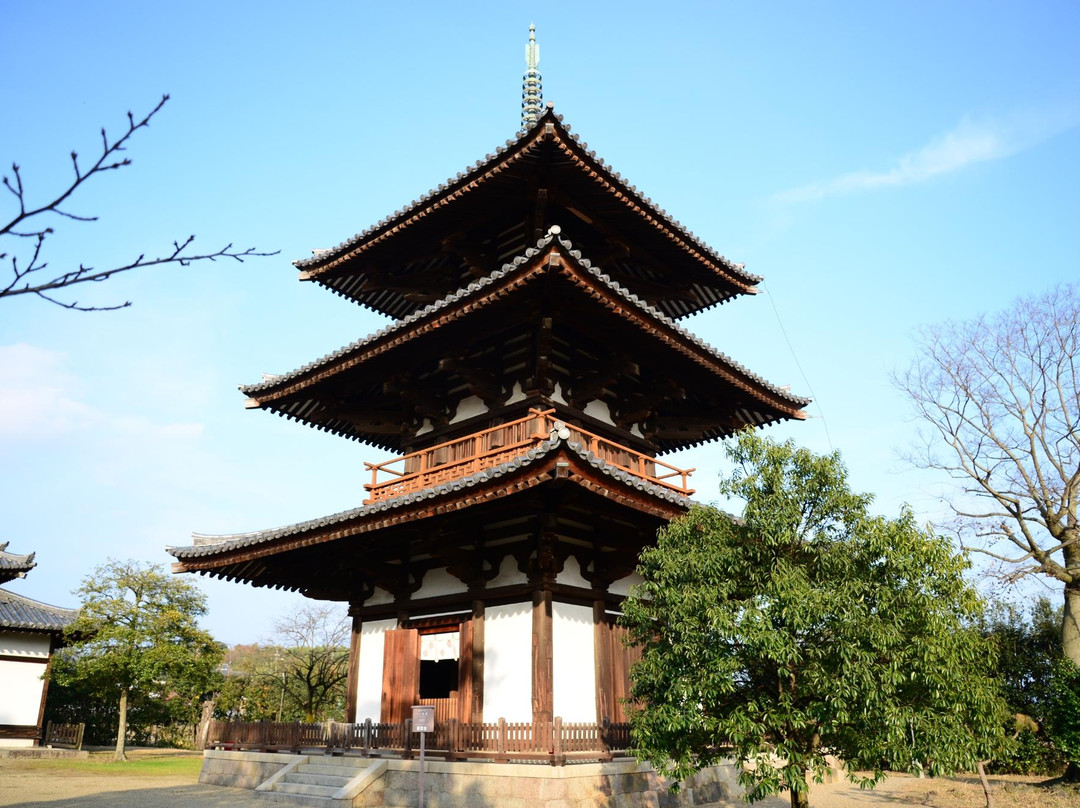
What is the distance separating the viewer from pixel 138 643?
2861 cm

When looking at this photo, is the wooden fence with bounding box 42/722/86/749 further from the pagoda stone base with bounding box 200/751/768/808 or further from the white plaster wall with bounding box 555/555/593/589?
the white plaster wall with bounding box 555/555/593/589

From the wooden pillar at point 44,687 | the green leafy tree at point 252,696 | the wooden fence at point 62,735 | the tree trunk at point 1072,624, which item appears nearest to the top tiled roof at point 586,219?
the tree trunk at point 1072,624

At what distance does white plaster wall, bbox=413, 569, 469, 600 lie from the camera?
15.7 m

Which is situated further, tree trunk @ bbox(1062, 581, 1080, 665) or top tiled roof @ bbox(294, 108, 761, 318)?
tree trunk @ bbox(1062, 581, 1080, 665)

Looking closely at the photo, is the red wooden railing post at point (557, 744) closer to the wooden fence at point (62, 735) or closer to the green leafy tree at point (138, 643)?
the green leafy tree at point (138, 643)

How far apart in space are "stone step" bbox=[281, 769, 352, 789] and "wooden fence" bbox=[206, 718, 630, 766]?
590 millimetres

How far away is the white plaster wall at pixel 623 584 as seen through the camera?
624 inches

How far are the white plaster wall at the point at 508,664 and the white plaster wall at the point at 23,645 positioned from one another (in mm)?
27728

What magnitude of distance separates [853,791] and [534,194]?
16.8m

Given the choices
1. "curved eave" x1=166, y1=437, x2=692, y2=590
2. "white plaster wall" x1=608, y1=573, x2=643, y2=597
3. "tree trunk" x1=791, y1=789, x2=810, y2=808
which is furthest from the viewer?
"white plaster wall" x1=608, y1=573, x2=643, y2=597

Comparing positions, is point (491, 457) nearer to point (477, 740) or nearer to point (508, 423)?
point (508, 423)

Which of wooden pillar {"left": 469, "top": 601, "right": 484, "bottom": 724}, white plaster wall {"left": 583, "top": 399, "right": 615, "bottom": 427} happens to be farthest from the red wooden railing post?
white plaster wall {"left": 583, "top": 399, "right": 615, "bottom": 427}

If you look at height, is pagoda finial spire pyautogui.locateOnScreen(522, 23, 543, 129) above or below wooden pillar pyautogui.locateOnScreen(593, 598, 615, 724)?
above

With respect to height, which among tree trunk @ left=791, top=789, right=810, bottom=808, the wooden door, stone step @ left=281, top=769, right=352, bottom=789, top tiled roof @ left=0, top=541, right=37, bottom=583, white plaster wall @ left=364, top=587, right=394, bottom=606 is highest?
top tiled roof @ left=0, top=541, right=37, bottom=583
